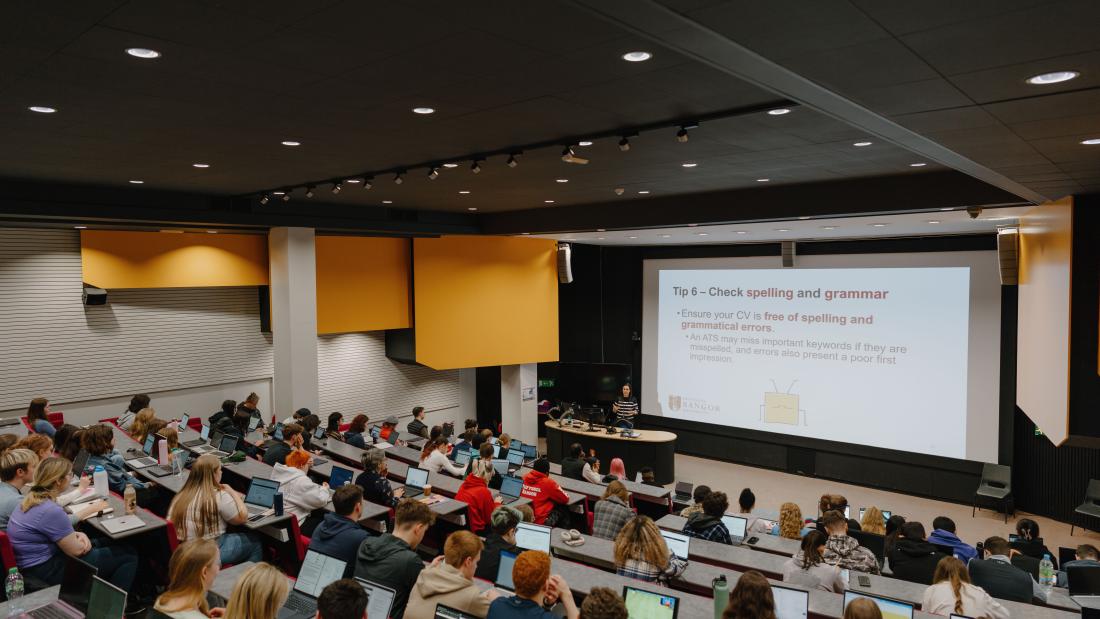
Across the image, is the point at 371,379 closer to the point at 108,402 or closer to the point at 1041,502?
the point at 108,402

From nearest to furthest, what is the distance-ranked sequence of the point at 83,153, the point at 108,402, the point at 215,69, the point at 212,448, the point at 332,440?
the point at 215,69, the point at 83,153, the point at 212,448, the point at 332,440, the point at 108,402

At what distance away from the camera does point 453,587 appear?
3.57 meters

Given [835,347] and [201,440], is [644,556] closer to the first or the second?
[201,440]

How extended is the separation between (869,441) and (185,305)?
11203 mm

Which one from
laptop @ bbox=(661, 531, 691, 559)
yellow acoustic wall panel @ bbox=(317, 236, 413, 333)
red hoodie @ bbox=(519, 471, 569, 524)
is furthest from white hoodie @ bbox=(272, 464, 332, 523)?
yellow acoustic wall panel @ bbox=(317, 236, 413, 333)

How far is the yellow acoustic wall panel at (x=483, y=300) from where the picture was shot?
470 inches

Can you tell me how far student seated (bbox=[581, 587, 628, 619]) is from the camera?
3.06 m

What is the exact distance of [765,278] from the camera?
504 inches

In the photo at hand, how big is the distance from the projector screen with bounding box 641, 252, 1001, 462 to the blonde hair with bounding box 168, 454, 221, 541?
10201 millimetres

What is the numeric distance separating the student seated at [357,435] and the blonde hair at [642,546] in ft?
16.7

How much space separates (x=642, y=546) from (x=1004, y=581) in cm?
256

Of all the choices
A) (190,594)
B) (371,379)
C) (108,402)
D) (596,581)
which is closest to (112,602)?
(190,594)

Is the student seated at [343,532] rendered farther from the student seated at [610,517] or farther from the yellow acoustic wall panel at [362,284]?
the yellow acoustic wall panel at [362,284]

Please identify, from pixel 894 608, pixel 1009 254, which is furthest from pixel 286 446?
pixel 1009 254
